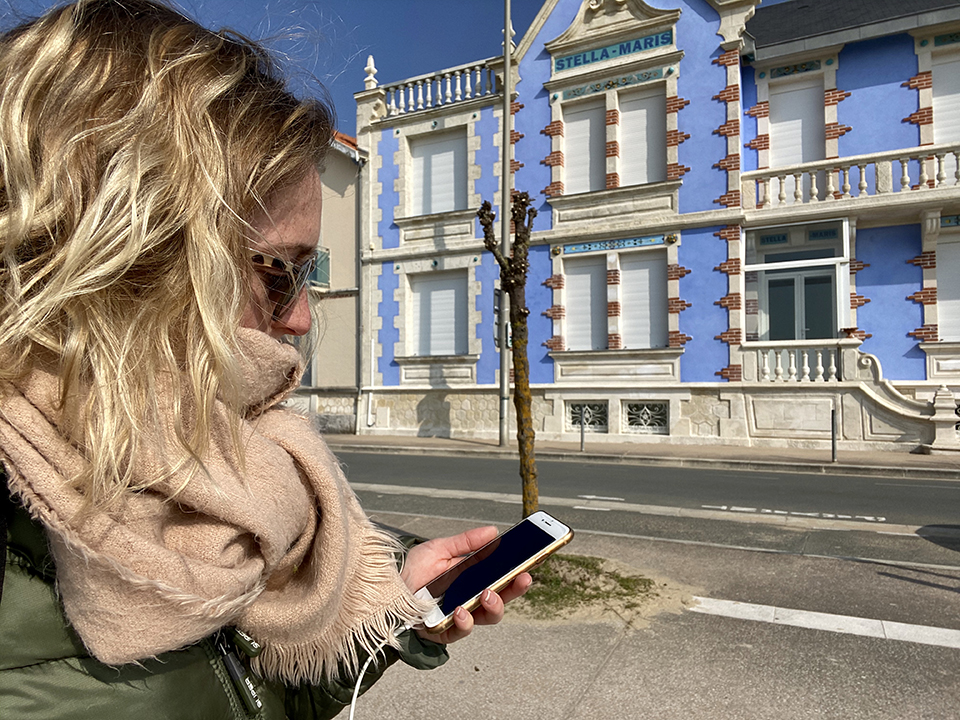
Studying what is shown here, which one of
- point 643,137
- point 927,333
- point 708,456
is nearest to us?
point 708,456

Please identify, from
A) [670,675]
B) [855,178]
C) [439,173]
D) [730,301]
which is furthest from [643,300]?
[670,675]

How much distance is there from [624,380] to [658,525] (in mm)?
8364

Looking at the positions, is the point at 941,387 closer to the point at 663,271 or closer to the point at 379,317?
the point at 663,271

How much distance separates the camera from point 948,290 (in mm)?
12906

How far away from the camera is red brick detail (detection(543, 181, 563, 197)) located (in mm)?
15148

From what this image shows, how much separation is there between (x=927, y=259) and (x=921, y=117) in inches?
115

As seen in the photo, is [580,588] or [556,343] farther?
[556,343]

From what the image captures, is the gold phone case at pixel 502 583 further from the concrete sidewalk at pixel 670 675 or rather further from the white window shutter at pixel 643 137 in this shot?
the white window shutter at pixel 643 137

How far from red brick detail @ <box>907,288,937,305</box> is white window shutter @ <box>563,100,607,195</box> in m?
6.82

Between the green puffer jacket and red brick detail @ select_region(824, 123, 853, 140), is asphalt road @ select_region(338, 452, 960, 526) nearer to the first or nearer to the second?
the green puffer jacket

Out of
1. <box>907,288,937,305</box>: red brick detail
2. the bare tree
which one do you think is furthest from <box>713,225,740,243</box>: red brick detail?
the bare tree

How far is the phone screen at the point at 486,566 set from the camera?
4.34 feet

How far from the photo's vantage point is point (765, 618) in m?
3.63

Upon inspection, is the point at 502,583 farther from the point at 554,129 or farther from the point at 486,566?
the point at 554,129
